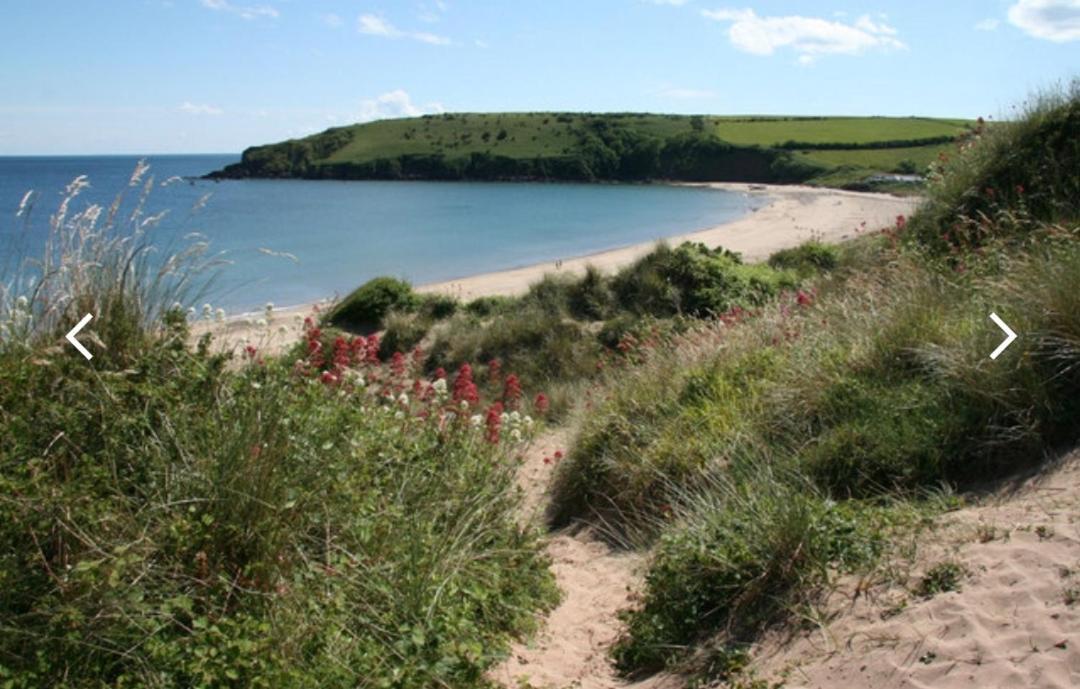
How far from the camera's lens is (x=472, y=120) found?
14200 cm

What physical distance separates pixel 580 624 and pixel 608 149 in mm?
113878

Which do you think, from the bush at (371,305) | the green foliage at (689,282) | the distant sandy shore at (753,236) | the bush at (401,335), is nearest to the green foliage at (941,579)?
the distant sandy shore at (753,236)

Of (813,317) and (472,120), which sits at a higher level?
(472,120)

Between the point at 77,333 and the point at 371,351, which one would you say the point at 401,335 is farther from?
the point at 77,333

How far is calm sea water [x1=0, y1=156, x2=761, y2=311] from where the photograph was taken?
3341 centimetres

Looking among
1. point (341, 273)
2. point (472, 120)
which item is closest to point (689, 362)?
point (341, 273)

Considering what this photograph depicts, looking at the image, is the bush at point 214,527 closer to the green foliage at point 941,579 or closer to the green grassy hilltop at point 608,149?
the green foliage at point 941,579

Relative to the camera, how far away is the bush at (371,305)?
18.5 metres

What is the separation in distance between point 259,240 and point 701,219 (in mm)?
26558

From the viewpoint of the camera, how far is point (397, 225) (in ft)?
186

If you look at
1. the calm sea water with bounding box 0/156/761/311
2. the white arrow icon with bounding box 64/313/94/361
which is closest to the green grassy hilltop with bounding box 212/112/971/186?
the calm sea water with bounding box 0/156/761/311

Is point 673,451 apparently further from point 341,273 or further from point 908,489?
point 341,273

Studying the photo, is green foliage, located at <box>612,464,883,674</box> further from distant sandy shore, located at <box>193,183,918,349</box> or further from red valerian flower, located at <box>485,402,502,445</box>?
distant sandy shore, located at <box>193,183,918,349</box>

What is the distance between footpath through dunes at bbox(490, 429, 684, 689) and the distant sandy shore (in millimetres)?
2514
